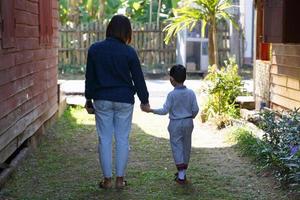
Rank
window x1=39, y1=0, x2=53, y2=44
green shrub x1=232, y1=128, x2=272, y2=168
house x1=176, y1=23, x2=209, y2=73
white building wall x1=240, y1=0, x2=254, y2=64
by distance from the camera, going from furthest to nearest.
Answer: white building wall x1=240, y1=0, x2=254, y2=64 → house x1=176, y1=23, x2=209, y2=73 → window x1=39, y1=0, x2=53, y2=44 → green shrub x1=232, y1=128, x2=272, y2=168

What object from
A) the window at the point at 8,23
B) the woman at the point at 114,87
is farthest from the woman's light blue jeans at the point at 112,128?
the window at the point at 8,23

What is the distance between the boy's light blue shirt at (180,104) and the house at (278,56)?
8.77 feet

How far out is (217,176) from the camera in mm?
6543

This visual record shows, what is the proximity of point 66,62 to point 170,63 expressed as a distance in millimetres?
3833

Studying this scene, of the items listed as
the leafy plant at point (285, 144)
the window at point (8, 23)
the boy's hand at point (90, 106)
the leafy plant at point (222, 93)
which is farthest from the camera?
the leafy plant at point (222, 93)

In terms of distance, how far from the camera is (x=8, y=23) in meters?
6.38

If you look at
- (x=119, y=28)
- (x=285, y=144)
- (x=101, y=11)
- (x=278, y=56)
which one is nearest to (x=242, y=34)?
(x=101, y=11)

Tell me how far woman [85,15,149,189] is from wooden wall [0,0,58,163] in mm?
1094

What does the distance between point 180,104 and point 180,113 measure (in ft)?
0.31

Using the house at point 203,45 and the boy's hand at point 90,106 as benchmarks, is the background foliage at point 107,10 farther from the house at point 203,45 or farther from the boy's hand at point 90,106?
the boy's hand at point 90,106

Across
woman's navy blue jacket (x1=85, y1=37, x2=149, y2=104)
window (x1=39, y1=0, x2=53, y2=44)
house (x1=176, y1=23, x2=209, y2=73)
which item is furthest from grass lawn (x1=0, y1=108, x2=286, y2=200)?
house (x1=176, y1=23, x2=209, y2=73)

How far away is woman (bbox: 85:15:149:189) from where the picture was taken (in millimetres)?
5656

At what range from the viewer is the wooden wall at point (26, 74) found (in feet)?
20.8

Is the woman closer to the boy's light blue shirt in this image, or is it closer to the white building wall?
the boy's light blue shirt
